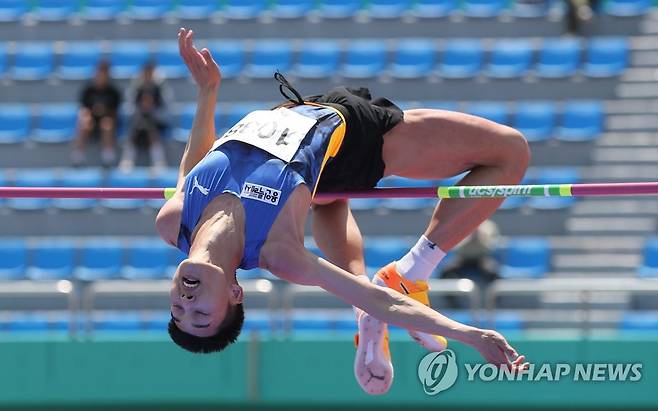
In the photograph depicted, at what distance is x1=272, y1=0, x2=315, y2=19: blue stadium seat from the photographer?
47.7ft

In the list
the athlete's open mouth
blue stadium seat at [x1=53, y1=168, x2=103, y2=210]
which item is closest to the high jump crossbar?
the athlete's open mouth

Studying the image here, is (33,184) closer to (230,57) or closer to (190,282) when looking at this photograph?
(230,57)

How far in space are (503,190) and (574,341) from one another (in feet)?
11.0

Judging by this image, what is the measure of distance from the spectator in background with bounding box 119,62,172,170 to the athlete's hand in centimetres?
Answer: 687

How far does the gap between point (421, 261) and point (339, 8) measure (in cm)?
822

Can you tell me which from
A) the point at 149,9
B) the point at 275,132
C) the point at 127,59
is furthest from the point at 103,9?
the point at 275,132

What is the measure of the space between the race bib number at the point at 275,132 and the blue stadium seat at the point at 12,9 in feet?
31.6

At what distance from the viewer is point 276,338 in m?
9.95

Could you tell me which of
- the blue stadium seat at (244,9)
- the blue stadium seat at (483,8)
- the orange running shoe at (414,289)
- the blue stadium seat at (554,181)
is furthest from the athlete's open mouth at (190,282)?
the blue stadium seat at (244,9)

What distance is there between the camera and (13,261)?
12688 mm

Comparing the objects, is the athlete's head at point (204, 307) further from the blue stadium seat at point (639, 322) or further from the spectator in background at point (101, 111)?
the spectator in background at point (101, 111)

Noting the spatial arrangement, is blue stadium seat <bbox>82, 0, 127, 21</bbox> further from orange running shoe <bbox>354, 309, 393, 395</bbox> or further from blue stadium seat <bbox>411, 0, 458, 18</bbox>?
orange running shoe <bbox>354, 309, 393, 395</bbox>

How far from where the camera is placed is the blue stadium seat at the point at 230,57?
14.1 m

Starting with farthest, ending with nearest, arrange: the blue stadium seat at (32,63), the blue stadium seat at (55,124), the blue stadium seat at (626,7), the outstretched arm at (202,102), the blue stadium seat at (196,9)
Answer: the blue stadium seat at (196,9) → the blue stadium seat at (32,63) → the blue stadium seat at (626,7) → the blue stadium seat at (55,124) → the outstretched arm at (202,102)
